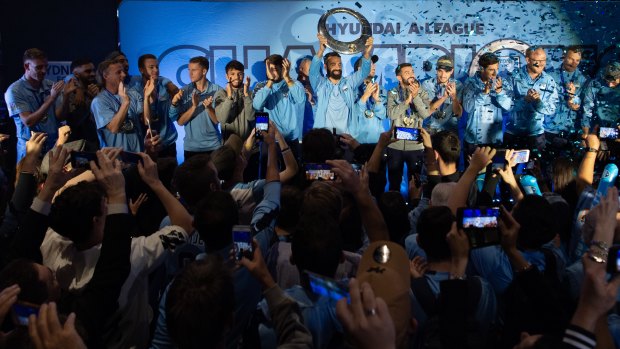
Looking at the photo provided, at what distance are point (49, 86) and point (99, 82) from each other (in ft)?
1.69

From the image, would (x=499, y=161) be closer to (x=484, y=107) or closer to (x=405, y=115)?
(x=405, y=115)

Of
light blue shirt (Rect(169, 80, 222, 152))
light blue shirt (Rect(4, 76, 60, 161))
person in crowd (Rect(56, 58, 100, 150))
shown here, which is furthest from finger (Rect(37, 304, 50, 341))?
light blue shirt (Rect(169, 80, 222, 152))

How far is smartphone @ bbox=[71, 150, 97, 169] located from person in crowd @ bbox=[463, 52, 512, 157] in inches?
240

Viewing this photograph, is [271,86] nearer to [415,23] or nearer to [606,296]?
[415,23]

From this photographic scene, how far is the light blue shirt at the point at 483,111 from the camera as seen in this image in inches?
327

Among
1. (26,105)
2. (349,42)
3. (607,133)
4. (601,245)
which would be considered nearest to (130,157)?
(601,245)

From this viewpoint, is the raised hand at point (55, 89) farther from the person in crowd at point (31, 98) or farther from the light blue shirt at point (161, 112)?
the light blue shirt at point (161, 112)

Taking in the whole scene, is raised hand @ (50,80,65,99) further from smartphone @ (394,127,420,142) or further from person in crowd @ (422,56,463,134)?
person in crowd @ (422,56,463,134)

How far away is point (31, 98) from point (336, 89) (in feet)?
11.3

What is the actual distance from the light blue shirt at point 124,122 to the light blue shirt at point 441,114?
3.52m

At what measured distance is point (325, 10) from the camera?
9141mm

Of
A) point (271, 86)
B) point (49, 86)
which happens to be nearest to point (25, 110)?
point (49, 86)

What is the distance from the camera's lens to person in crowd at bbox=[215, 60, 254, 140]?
24.9 feet

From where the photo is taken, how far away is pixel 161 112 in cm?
755
